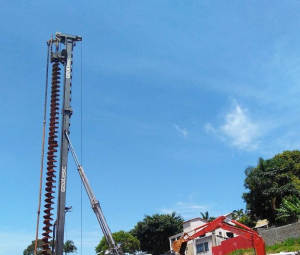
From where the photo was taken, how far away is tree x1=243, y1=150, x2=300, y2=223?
158 feet

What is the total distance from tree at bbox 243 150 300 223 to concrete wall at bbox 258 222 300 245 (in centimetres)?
1326

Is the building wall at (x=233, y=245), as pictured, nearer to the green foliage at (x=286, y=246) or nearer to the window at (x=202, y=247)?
the green foliage at (x=286, y=246)

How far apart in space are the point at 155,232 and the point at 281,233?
38.8m

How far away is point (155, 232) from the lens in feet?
229

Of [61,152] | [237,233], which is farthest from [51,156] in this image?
[237,233]

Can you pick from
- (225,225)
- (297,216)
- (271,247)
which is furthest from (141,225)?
(225,225)

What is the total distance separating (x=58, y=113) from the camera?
65.8ft

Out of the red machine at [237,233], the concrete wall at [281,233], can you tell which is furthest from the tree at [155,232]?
Answer: the red machine at [237,233]

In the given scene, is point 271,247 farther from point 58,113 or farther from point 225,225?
point 58,113

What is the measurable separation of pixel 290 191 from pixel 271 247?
15.7 metres

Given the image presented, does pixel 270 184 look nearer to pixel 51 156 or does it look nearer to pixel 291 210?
pixel 291 210

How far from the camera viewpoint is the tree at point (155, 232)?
69.8 meters

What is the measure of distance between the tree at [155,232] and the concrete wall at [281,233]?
36320mm

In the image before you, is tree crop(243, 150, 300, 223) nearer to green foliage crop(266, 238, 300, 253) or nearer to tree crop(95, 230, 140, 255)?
green foliage crop(266, 238, 300, 253)
